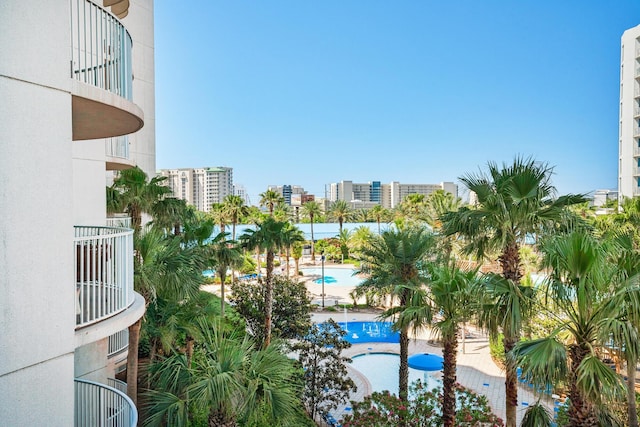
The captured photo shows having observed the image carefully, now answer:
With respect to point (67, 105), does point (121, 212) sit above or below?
below

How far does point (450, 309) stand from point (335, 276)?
110 ft

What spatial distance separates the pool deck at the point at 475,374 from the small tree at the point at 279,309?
3.17 meters

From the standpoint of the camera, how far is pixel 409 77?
80875 millimetres

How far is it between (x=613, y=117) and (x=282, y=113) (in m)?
75.6

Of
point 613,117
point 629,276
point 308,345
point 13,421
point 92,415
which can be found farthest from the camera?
point 613,117

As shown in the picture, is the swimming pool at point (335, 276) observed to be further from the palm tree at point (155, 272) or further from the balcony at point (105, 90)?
the balcony at point (105, 90)

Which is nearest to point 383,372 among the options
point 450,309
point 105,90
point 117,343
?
point 450,309

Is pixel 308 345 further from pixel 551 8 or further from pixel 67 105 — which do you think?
pixel 551 8

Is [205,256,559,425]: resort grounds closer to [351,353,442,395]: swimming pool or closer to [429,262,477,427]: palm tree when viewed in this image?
[351,353,442,395]: swimming pool

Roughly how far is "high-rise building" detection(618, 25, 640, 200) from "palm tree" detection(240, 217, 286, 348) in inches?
1576

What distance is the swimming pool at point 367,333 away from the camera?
2302cm

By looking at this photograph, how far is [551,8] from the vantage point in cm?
4116

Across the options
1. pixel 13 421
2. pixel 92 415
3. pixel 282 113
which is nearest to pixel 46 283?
pixel 13 421

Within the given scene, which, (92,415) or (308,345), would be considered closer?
(92,415)
